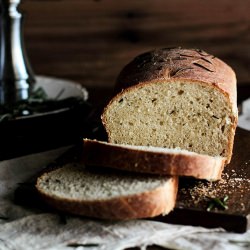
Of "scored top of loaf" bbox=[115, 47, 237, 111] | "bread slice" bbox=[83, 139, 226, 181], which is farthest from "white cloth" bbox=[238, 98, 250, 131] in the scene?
"bread slice" bbox=[83, 139, 226, 181]

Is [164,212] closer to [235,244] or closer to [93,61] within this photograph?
[235,244]

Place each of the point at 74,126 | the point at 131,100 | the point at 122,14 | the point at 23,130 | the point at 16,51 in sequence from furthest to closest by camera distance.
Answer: the point at 122,14 → the point at 16,51 → the point at 74,126 → the point at 23,130 → the point at 131,100

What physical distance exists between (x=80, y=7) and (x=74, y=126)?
6.27ft

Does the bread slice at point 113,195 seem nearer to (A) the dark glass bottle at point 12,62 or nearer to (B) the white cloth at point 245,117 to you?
(B) the white cloth at point 245,117

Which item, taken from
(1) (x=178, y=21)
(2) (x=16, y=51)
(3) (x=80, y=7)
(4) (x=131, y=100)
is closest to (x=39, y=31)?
(3) (x=80, y=7)

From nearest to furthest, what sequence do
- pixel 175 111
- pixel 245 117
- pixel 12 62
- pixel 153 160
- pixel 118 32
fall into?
pixel 153 160 → pixel 175 111 → pixel 245 117 → pixel 12 62 → pixel 118 32

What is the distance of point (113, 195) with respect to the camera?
186 centimetres

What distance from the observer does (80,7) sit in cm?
454

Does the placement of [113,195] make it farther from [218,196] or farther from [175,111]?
[175,111]

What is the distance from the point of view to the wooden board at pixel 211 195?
1.88 meters

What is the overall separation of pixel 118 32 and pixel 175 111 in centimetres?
242

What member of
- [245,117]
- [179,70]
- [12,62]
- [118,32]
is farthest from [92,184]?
[118,32]

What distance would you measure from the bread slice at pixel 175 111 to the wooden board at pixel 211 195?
121 mm

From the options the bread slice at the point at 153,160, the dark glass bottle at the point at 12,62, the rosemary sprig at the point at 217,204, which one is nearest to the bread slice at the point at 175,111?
the bread slice at the point at 153,160
